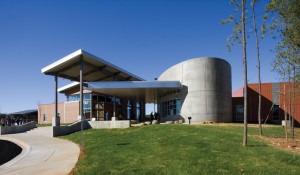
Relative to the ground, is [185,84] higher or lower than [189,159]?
higher

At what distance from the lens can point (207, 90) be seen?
3500cm

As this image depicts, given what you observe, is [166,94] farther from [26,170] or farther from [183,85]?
[26,170]

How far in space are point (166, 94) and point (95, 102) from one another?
1282 centimetres

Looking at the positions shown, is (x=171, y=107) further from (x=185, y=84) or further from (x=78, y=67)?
(x=78, y=67)

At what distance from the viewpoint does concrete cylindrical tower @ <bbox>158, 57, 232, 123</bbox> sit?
3491 cm

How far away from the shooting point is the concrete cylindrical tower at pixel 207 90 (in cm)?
3491

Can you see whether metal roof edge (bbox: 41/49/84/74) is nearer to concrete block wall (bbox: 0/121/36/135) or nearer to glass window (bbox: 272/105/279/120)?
concrete block wall (bbox: 0/121/36/135)

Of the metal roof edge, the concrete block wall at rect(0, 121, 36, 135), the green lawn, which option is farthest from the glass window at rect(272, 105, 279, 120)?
the concrete block wall at rect(0, 121, 36, 135)

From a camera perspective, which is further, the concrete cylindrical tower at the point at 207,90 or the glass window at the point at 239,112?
the glass window at the point at 239,112

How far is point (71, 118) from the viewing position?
169 feet

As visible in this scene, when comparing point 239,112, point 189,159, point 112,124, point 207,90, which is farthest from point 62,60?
point 239,112

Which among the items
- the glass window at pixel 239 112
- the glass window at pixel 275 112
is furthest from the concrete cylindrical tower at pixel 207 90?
the glass window at pixel 275 112

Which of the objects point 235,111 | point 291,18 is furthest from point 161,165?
point 235,111

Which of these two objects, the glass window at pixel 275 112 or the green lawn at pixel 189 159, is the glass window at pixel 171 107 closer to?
the glass window at pixel 275 112
